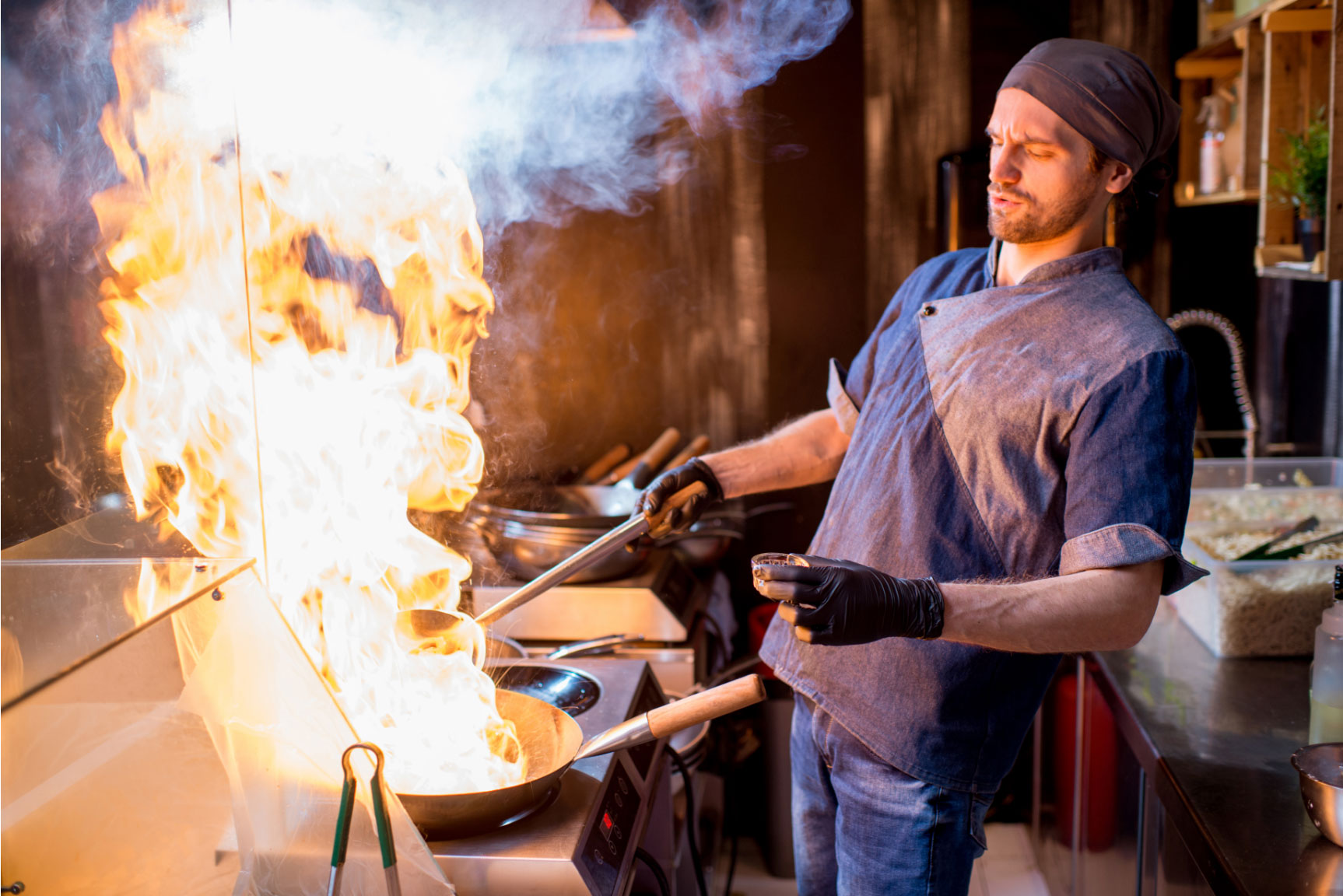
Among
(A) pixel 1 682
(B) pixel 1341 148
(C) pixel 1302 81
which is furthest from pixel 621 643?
(C) pixel 1302 81

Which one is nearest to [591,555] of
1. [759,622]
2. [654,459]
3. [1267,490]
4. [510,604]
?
[510,604]

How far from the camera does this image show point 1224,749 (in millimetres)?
1727

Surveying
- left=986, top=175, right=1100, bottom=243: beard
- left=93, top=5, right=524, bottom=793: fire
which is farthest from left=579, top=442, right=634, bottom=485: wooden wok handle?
left=986, top=175, right=1100, bottom=243: beard

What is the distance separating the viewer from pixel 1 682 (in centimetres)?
83

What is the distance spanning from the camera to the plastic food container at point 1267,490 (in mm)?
2475

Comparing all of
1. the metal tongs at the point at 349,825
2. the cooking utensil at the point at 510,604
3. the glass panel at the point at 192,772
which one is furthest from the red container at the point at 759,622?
the metal tongs at the point at 349,825

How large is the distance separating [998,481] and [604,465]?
1.78 metres

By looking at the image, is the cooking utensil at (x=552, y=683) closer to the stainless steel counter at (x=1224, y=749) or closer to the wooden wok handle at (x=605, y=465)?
the stainless steel counter at (x=1224, y=749)

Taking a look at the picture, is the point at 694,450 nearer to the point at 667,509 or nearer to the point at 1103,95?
the point at 667,509

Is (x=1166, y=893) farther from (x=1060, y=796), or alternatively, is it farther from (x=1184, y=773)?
(x=1060, y=796)

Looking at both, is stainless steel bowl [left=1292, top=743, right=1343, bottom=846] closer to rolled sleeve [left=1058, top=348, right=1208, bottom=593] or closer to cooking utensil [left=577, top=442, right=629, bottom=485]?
rolled sleeve [left=1058, top=348, right=1208, bottom=593]

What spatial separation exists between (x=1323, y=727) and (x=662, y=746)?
45.1 inches

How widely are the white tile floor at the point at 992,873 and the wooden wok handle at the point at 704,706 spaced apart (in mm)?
1895

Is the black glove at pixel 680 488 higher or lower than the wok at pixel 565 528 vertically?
higher
